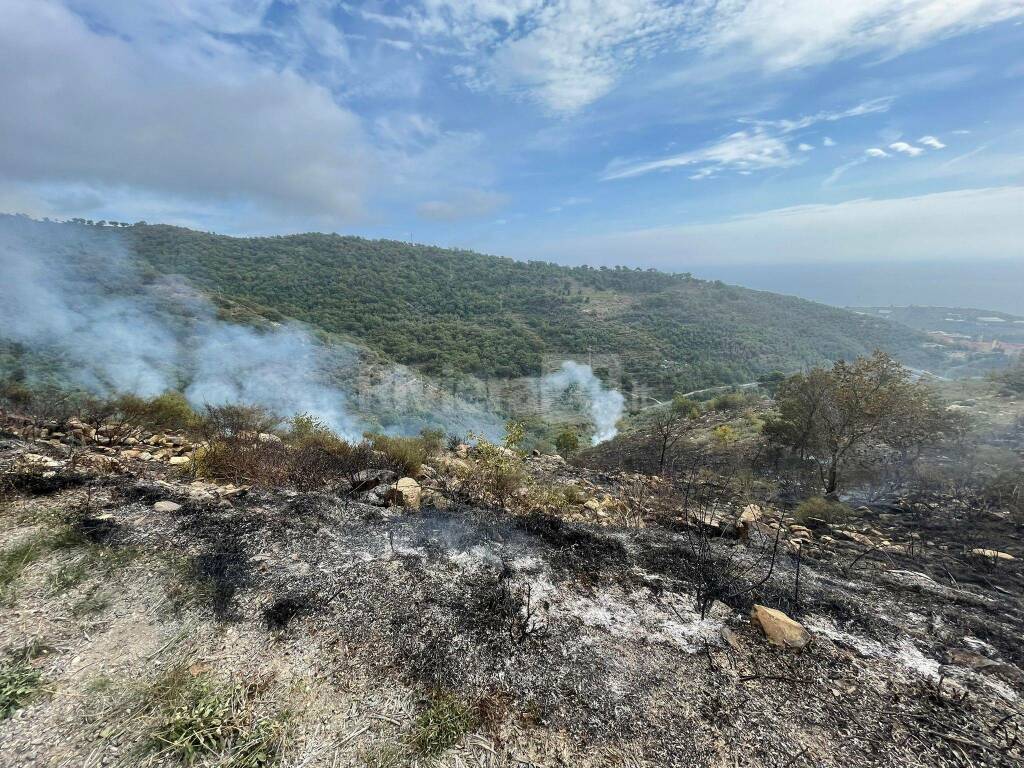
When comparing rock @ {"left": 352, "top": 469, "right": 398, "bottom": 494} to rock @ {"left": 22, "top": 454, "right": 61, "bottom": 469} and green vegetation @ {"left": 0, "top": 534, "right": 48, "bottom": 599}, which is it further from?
rock @ {"left": 22, "top": 454, "right": 61, "bottom": 469}

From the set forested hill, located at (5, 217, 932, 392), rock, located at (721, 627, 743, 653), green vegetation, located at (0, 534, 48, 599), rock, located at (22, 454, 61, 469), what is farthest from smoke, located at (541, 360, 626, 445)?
green vegetation, located at (0, 534, 48, 599)

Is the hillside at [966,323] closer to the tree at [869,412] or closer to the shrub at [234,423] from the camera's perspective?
the tree at [869,412]

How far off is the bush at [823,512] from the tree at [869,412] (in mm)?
2176

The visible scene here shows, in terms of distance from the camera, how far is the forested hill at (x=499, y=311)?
43.2 metres

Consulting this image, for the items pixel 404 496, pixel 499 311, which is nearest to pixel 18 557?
pixel 404 496

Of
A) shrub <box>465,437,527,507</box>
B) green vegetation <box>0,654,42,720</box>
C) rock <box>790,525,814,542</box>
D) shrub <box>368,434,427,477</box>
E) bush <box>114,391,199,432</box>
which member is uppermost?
bush <box>114,391,199,432</box>

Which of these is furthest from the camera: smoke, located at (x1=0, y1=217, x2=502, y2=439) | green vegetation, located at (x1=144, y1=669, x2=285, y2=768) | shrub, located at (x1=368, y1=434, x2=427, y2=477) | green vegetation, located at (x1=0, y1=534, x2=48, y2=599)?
smoke, located at (x1=0, y1=217, x2=502, y2=439)

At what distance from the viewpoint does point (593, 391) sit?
3716 cm

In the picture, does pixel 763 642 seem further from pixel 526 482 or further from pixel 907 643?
pixel 526 482

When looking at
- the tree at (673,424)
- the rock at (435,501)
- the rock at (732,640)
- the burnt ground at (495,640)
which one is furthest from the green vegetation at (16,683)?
the tree at (673,424)

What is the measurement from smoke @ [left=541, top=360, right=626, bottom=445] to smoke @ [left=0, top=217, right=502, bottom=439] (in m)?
9.24

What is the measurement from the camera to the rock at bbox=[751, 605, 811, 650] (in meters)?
3.42

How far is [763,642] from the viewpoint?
3.45 meters

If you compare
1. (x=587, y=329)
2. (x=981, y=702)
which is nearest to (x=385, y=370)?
(x=981, y=702)
